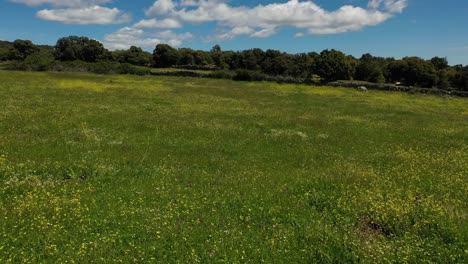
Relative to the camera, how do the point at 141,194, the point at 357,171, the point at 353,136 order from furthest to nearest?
the point at 353,136, the point at 357,171, the point at 141,194

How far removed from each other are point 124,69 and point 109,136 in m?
78.6

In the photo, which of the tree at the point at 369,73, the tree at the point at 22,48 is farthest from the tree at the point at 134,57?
the tree at the point at 369,73

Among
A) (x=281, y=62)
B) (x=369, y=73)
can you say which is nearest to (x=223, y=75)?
(x=281, y=62)

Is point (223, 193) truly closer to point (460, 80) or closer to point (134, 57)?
point (460, 80)

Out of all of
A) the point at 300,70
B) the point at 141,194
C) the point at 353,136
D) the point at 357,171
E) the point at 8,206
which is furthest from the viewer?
the point at 300,70

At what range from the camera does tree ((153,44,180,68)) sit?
152 metres

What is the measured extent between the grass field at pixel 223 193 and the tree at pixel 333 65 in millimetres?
78848

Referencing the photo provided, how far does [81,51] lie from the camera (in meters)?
149

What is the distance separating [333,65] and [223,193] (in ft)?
325

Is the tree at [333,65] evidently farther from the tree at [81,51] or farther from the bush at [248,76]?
the tree at [81,51]

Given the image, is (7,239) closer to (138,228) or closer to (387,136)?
(138,228)

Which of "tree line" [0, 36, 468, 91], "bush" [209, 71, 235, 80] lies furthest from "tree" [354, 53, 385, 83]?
"bush" [209, 71, 235, 80]

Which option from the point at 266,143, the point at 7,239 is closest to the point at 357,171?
the point at 266,143

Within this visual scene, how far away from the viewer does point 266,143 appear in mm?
25375
